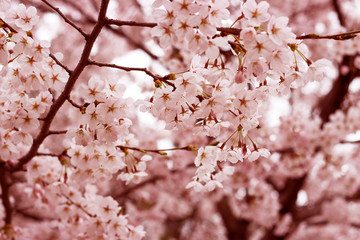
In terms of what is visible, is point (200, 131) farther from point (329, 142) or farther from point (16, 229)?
point (329, 142)

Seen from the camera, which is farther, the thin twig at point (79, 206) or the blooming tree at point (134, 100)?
the thin twig at point (79, 206)

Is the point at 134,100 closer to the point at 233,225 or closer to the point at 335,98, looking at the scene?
the point at 335,98

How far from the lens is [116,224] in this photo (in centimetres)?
196

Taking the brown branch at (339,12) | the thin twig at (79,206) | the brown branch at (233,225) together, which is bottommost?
the thin twig at (79,206)

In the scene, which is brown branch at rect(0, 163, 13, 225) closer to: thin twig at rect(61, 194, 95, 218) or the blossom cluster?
thin twig at rect(61, 194, 95, 218)

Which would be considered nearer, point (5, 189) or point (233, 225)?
point (5, 189)

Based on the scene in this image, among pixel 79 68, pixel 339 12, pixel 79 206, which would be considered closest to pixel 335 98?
pixel 339 12

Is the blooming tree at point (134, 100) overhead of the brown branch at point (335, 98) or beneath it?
beneath

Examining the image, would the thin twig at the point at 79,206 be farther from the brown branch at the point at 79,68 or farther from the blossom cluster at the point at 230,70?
the blossom cluster at the point at 230,70

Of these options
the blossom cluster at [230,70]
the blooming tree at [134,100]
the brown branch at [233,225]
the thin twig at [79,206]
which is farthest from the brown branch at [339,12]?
the thin twig at [79,206]

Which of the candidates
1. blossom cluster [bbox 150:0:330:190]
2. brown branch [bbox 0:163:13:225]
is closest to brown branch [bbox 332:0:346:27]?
blossom cluster [bbox 150:0:330:190]

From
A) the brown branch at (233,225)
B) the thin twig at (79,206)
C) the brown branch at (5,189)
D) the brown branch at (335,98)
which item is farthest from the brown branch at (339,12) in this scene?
the brown branch at (5,189)

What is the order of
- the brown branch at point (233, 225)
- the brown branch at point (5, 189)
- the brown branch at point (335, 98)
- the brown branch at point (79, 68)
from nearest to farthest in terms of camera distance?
the brown branch at point (79, 68) < the brown branch at point (5, 189) < the brown branch at point (335, 98) < the brown branch at point (233, 225)

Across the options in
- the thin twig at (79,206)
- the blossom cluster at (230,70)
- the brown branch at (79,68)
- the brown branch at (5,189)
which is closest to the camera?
the blossom cluster at (230,70)
